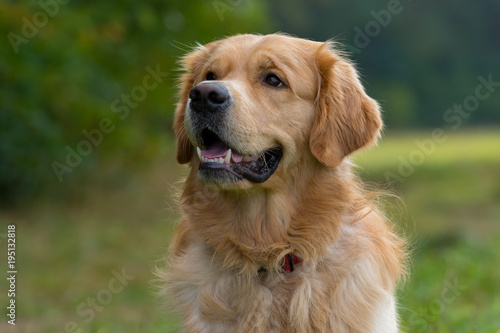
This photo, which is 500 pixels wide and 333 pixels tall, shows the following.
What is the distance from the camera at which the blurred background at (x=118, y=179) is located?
7.81m

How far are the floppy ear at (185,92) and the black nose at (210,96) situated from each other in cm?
75

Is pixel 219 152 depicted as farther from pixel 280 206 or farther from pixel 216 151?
pixel 280 206

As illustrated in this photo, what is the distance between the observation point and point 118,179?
727 inches

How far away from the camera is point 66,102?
532 inches

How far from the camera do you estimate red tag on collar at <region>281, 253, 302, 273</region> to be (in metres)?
4.42

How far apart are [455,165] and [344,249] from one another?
1958 centimetres

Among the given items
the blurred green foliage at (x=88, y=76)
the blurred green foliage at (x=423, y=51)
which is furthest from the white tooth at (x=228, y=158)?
the blurred green foliage at (x=423, y=51)

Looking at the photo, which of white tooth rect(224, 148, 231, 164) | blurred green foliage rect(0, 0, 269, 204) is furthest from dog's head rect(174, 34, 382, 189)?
blurred green foliage rect(0, 0, 269, 204)

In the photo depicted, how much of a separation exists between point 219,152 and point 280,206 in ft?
1.83

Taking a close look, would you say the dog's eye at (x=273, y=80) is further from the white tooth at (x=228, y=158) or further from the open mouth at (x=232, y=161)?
the white tooth at (x=228, y=158)

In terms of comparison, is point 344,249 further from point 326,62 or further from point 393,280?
point 326,62

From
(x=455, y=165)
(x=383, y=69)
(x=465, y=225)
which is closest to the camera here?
(x=465, y=225)

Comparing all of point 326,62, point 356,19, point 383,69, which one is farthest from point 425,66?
point 326,62

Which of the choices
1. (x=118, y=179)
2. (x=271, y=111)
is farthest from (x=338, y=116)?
(x=118, y=179)
